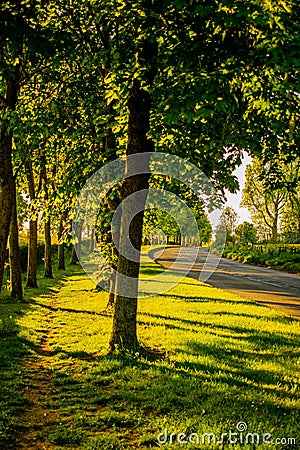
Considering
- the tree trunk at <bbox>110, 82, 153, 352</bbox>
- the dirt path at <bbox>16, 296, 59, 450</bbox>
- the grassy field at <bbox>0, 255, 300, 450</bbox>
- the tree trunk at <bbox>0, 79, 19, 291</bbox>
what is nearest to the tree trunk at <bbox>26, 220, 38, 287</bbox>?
the grassy field at <bbox>0, 255, 300, 450</bbox>

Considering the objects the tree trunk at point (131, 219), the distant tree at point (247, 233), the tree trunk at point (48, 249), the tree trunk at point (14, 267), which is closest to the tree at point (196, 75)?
the tree trunk at point (131, 219)

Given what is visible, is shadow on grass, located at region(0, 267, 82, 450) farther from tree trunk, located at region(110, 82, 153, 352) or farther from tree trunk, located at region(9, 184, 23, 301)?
tree trunk, located at region(110, 82, 153, 352)

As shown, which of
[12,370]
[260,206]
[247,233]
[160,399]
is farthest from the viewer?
[260,206]

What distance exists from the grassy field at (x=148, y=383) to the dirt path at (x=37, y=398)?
14 mm

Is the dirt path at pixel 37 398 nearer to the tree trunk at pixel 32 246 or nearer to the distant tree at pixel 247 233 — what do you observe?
the tree trunk at pixel 32 246

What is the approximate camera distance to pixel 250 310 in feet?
50.2

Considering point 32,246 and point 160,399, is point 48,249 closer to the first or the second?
point 32,246

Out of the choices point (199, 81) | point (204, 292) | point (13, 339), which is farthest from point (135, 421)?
point (204, 292)

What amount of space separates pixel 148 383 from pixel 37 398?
1663 millimetres

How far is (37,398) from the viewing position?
662 centimetres

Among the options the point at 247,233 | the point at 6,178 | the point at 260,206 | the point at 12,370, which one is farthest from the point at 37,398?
the point at 260,206

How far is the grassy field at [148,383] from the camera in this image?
5.27 metres

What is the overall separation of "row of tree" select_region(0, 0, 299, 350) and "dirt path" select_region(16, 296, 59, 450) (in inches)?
58.4

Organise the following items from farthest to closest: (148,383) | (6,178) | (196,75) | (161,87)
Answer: (6,178), (161,87), (148,383), (196,75)
